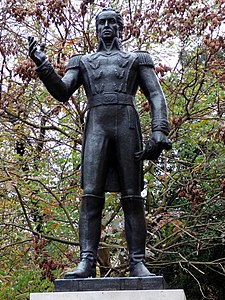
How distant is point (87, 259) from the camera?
17.6 feet

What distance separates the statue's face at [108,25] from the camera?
228 inches

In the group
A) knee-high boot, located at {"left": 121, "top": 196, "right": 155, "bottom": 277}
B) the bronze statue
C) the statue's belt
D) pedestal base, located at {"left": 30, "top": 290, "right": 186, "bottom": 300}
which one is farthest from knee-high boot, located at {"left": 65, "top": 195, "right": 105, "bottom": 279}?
the statue's belt

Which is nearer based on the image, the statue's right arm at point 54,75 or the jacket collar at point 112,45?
the statue's right arm at point 54,75

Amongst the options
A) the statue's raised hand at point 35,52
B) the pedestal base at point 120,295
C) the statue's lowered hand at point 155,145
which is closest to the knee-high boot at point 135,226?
the statue's lowered hand at point 155,145

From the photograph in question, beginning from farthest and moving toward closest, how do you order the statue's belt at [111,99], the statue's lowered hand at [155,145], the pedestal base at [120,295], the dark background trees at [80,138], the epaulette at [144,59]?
1. the dark background trees at [80,138]
2. the epaulette at [144,59]
3. the statue's belt at [111,99]
4. the statue's lowered hand at [155,145]
5. the pedestal base at [120,295]

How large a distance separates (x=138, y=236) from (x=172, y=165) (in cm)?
783

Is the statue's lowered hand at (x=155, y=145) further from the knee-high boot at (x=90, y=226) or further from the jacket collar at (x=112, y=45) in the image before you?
the jacket collar at (x=112, y=45)

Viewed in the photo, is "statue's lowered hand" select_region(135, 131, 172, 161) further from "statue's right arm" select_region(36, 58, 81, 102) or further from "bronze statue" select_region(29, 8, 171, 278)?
"statue's right arm" select_region(36, 58, 81, 102)

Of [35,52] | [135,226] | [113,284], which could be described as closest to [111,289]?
[113,284]

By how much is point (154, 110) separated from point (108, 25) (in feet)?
2.82

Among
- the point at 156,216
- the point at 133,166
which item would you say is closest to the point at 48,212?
the point at 156,216

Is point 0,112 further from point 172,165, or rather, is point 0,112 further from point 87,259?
point 87,259

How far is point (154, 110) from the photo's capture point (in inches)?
222

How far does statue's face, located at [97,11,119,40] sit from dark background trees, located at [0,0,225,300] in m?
4.17
